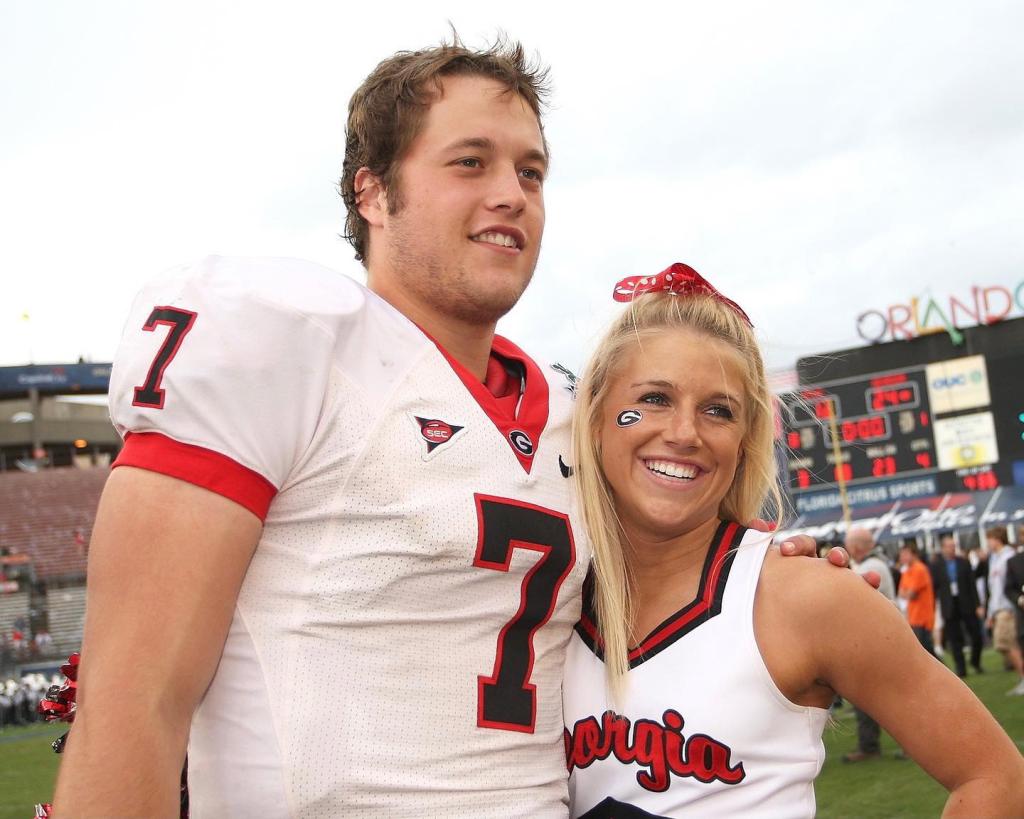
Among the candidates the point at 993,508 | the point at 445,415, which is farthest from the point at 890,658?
the point at 993,508

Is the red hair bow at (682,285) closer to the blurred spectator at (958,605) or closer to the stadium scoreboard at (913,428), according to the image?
the blurred spectator at (958,605)

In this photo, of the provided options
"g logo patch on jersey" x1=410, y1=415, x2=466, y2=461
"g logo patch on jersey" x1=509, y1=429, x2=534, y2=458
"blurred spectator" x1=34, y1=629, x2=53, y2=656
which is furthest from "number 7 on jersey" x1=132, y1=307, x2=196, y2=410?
Answer: "blurred spectator" x1=34, y1=629, x2=53, y2=656

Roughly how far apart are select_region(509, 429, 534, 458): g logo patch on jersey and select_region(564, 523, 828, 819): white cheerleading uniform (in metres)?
0.45

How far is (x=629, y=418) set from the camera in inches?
92.2

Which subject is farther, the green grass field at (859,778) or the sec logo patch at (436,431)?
the green grass field at (859,778)

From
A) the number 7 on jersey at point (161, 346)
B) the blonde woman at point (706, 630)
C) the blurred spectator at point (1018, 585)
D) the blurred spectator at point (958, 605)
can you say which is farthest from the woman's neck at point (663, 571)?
the blurred spectator at point (958, 605)

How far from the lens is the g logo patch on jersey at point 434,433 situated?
1.97 m

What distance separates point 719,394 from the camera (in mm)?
2357

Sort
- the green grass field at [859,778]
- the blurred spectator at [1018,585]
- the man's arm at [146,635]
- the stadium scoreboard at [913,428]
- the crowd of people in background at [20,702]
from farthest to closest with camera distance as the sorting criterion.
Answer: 1. the stadium scoreboard at [913,428]
2. the crowd of people in background at [20,702]
3. the blurred spectator at [1018,585]
4. the green grass field at [859,778]
5. the man's arm at [146,635]

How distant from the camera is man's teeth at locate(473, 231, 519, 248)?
2277 mm

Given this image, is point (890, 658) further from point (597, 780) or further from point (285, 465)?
point (285, 465)

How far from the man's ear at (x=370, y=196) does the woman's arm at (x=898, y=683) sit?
45.9 inches

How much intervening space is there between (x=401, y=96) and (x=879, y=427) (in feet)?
73.6

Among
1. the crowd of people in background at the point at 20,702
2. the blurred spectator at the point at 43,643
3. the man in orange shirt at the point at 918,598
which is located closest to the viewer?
the man in orange shirt at the point at 918,598
